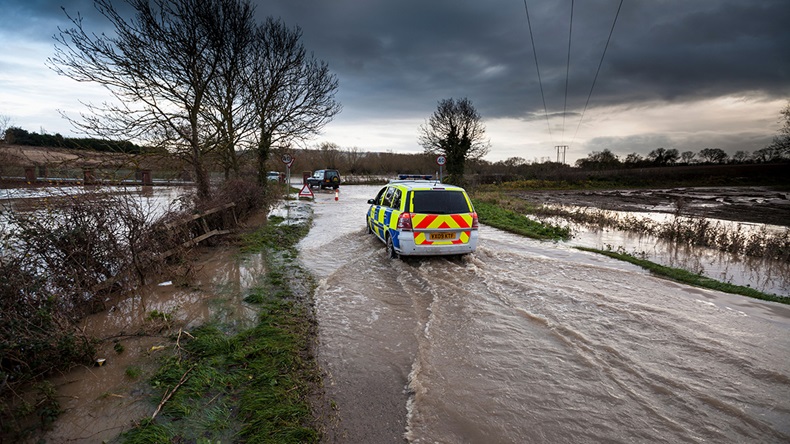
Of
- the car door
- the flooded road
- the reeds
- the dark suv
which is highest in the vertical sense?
the dark suv

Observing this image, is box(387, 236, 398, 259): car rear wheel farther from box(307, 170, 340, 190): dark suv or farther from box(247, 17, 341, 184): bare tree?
box(307, 170, 340, 190): dark suv

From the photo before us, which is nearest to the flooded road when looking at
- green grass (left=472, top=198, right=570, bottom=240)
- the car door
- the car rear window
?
the car rear window

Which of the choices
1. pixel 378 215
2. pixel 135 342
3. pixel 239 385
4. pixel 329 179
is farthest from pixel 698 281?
pixel 329 179

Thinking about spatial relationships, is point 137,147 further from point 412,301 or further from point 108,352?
point 412,301

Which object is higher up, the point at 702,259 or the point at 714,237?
the point at 714,237

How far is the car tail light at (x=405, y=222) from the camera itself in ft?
24.9

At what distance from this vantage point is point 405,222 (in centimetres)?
763

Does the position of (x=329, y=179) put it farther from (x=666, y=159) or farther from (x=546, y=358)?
(x=666, y=159)

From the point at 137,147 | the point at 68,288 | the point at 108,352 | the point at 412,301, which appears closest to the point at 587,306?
the point at 412,301

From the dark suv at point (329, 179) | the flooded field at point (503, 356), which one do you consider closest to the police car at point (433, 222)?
the flooded field at point (503, 356)

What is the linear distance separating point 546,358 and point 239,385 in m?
3.27

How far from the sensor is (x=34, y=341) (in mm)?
3229

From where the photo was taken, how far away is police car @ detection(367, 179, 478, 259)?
7.58 metres

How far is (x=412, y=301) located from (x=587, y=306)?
273 cm
